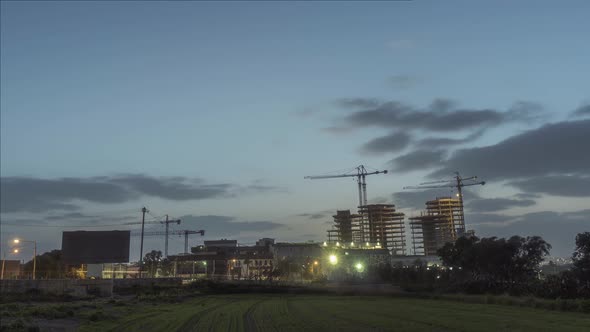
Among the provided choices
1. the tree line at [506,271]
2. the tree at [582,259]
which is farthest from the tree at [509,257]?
the tree at [582,259]

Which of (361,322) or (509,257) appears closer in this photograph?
(361,322)

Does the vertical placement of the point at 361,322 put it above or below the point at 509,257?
below

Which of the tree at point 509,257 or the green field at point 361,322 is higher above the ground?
the tree at point 509,257

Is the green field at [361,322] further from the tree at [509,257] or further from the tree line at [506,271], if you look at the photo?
the tree at [509,257]

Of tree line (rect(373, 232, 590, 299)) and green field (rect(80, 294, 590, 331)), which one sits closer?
green field (rect(80, 294, 590, 331))

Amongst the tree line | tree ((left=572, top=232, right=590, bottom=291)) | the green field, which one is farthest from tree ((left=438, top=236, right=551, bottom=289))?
the green field

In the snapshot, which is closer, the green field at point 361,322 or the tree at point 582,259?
the green field at point 361,322

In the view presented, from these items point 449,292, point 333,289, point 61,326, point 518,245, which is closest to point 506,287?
point 449,292

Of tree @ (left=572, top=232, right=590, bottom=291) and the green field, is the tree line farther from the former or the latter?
the green field

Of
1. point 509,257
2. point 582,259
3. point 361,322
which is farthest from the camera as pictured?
point 509,257

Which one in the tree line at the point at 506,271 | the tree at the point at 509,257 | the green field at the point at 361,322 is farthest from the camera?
the tree at the point at 509,257

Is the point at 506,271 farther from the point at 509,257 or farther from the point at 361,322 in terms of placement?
the point at 361,322

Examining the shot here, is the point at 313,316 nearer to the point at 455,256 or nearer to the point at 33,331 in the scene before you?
the point at 33,331

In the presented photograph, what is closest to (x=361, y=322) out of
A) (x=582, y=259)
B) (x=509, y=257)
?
(x=582, y=259)
